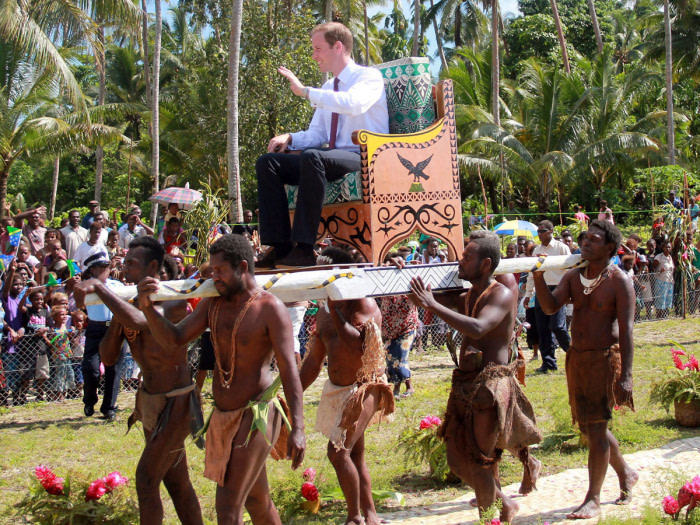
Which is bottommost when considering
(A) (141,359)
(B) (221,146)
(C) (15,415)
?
(C) (15,415)

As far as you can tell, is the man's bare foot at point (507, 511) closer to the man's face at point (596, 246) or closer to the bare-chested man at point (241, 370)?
the bare-chested man at point (241, 370)

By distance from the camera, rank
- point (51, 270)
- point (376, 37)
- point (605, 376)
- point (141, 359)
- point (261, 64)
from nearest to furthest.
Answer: point (141, 359) < point (605, 376) < point (51, 270) < point (261, 64) < point (376, 37)

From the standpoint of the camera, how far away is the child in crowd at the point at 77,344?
948 cm

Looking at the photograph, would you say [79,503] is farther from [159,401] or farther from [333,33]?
[333,33]

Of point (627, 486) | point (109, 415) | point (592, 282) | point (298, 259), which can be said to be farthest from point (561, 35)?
point (298, 259)

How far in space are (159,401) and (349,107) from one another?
2.34m

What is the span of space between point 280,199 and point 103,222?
660 cm

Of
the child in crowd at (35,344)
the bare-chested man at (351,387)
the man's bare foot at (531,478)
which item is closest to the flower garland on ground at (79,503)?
the bare-chested man at (351,387)

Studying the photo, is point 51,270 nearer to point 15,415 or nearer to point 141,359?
point 15,415

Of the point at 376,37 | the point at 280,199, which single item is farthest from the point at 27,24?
the point at 376,37

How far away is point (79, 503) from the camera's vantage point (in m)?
4.99

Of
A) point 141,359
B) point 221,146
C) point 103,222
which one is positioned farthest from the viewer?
point 221,146

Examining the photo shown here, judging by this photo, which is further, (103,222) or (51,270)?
(103,222)

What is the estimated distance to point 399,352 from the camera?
9.38 m
